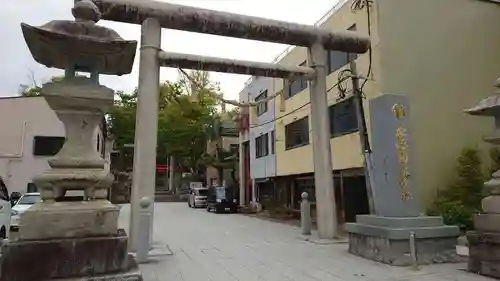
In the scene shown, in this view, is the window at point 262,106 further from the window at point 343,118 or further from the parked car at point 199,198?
the window at point 343,118

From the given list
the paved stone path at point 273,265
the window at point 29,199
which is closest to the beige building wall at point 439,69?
the paved stone path at point 273,265

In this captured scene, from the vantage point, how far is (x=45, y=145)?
76.9 feet

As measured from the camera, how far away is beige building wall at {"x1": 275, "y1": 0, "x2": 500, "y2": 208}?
13.0 meters

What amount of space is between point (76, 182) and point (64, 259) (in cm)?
93

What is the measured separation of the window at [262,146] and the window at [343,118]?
8566 mm

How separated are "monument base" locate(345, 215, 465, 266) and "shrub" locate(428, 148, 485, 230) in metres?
3.75

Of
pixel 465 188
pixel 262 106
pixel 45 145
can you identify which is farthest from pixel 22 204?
pixel 465 188

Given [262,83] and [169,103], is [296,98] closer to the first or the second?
[262,83]

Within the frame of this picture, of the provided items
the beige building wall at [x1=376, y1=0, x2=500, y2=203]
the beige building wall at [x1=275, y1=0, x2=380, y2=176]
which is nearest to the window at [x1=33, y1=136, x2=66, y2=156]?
the beige building wall at [x1=275, y1=0, x2=380, y2=176]

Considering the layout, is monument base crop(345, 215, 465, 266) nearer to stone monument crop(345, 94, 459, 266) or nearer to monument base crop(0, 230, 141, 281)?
stone monument crop(345, 94, 459, 266)

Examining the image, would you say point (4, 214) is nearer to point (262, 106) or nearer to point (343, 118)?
point (343, 118)

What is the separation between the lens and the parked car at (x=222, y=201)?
2588 centimetres

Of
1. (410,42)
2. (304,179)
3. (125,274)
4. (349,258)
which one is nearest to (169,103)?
(304,179)

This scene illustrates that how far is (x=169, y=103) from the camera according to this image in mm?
41312
